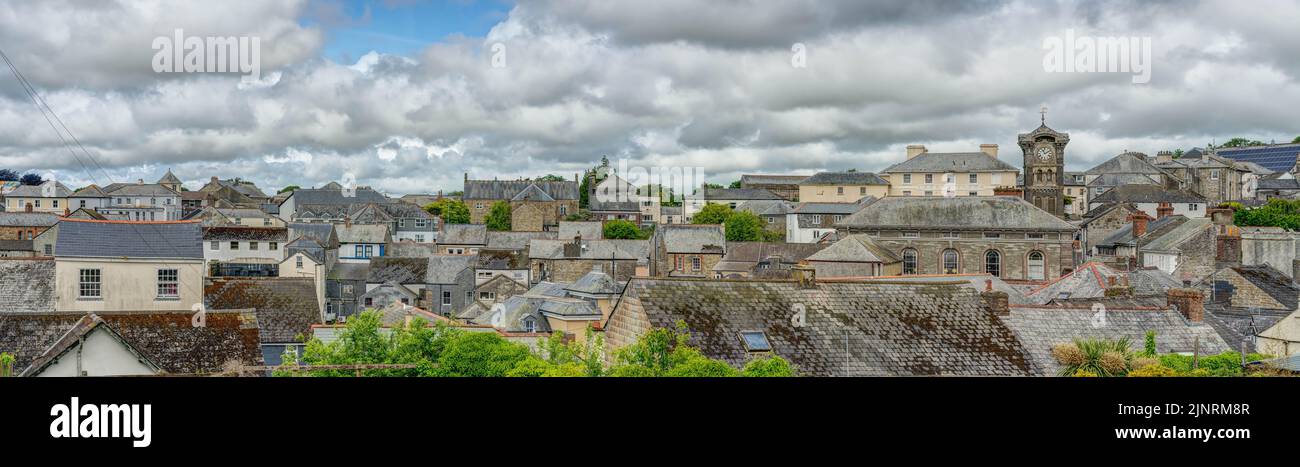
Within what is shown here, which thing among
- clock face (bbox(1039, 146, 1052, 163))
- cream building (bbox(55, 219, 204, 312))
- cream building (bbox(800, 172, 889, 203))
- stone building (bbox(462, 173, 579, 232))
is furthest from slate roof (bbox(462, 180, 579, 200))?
cream building (bbox(55, 219, 204, 312))

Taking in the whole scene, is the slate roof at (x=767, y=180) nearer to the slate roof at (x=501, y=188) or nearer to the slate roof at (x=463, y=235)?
the slate roof at (x=501, y=188)

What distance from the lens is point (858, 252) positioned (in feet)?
198

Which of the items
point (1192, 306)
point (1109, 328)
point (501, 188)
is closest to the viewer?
point (1109, 328)

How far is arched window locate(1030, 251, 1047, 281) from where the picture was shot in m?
63.2

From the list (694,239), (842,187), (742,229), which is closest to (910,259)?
(694,239)

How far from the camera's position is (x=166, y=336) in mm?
25891

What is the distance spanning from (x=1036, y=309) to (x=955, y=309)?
3202 mm

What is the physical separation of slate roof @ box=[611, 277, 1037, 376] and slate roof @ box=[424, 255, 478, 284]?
52853 millimetres

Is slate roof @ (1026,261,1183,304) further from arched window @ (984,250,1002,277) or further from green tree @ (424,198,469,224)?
green tree @ (424,198,469,224)

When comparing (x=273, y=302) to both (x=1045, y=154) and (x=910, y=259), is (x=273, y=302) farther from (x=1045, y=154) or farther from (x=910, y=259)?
(x=1045, y=154)

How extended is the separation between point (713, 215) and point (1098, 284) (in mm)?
62450

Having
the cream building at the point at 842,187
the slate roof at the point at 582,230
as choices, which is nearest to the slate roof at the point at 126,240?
the slate roof at the point at 582,230
